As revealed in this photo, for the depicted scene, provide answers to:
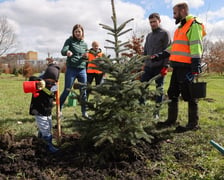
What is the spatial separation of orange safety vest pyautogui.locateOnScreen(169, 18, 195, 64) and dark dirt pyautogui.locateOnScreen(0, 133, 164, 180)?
1774 millimetres

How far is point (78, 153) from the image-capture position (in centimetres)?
317

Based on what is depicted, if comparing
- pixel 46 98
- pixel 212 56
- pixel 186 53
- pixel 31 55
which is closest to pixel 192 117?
pixel 186 53

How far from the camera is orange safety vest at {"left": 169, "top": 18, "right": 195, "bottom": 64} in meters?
4.20

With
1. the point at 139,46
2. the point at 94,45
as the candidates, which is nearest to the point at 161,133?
the point at 94,45

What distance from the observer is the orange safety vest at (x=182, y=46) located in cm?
420

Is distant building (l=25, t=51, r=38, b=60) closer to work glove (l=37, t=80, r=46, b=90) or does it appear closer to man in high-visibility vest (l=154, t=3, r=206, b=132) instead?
man in high-visibility vest (l=154, t=3, r=206, b=132)

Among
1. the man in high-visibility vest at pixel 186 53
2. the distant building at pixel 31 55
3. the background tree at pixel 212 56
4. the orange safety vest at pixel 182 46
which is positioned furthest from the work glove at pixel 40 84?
the distant building at pixel 31 55

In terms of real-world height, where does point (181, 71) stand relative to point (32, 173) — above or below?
above

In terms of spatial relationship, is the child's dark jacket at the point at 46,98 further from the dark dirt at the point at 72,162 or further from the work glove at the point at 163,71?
the work glove at the point at 163,71

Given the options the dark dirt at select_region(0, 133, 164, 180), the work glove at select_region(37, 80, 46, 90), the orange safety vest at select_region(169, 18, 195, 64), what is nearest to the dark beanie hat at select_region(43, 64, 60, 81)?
the work glove at select_region(37, 80, 46, 90)

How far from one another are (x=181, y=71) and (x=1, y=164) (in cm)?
333

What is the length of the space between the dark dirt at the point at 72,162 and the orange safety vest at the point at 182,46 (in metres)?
1.77

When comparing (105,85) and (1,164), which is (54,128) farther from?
(105,85)

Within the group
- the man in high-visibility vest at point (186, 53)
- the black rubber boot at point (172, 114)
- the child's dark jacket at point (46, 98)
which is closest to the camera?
the child's dark jacket at point (46, 98)
